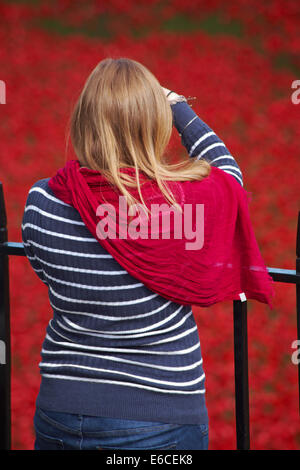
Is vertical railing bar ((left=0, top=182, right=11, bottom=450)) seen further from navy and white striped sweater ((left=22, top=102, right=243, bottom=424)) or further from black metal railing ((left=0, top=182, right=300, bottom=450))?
navy and white striped sweater ((left=22, top=102, right=243, bottom=424))

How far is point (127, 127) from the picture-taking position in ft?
3.95

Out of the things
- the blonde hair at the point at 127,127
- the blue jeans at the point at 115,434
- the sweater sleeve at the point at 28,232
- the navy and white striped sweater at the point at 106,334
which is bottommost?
the blue jeans at the point at 115,434

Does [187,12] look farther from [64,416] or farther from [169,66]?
[64,416]

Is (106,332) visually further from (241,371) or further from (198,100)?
(198,100)

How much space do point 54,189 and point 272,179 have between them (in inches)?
186

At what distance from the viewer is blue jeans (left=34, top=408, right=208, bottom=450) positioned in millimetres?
1251

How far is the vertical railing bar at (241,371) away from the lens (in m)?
1.54

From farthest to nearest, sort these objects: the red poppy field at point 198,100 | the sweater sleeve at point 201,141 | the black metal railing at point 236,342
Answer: the red poppy field at point 198,100 → the black metal railing at point 236,342 → the sweater sleeve at point 201,141

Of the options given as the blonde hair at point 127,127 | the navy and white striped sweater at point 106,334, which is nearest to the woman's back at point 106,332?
the navy and white striped sweater at point 106,334

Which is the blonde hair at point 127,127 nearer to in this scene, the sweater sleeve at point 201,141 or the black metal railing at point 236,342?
the sweater sleeve at point 201,141

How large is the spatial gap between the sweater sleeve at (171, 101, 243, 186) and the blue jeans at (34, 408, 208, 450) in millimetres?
545

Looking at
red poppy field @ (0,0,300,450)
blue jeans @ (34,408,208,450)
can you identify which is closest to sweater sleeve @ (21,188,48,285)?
blue jeans @ (34,408,208,450)

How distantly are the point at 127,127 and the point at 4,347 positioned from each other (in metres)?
0.89
